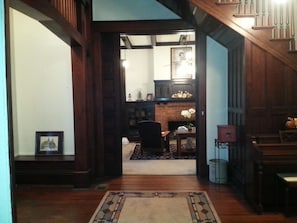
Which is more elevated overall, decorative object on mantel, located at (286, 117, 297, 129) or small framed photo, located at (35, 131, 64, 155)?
decorative object on mantel, located at (286, 117, 297, 129)

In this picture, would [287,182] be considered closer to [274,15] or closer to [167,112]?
[274,15]

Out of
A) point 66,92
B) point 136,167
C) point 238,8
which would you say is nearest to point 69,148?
point 66,92

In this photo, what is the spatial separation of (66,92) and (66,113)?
1.11 ft

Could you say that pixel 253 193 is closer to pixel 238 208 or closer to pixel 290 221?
pixel 238 208

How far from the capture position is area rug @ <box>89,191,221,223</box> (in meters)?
3.33

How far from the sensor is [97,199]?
4.02m

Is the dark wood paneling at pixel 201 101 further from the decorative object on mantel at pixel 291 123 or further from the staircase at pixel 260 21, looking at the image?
the decorative object on mantel at pixel 291 123

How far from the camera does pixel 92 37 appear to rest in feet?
16.3

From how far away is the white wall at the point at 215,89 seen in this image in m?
4.93

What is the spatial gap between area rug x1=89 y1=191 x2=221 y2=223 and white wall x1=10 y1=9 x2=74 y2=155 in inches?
59.1

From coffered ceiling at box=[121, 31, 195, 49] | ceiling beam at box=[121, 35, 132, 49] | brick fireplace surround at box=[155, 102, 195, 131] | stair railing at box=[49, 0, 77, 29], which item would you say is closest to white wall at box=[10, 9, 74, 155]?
stair railing at box=[49, 0, 77, 29]

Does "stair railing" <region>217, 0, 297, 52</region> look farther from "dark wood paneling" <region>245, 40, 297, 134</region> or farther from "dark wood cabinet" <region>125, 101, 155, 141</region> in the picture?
"dark wood cabinet" <region>125, 101, 155, 141</region>

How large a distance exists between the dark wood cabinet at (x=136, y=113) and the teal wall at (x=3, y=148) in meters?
7.04

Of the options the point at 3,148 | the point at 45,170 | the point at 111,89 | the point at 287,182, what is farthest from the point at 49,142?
the point at 287,182
